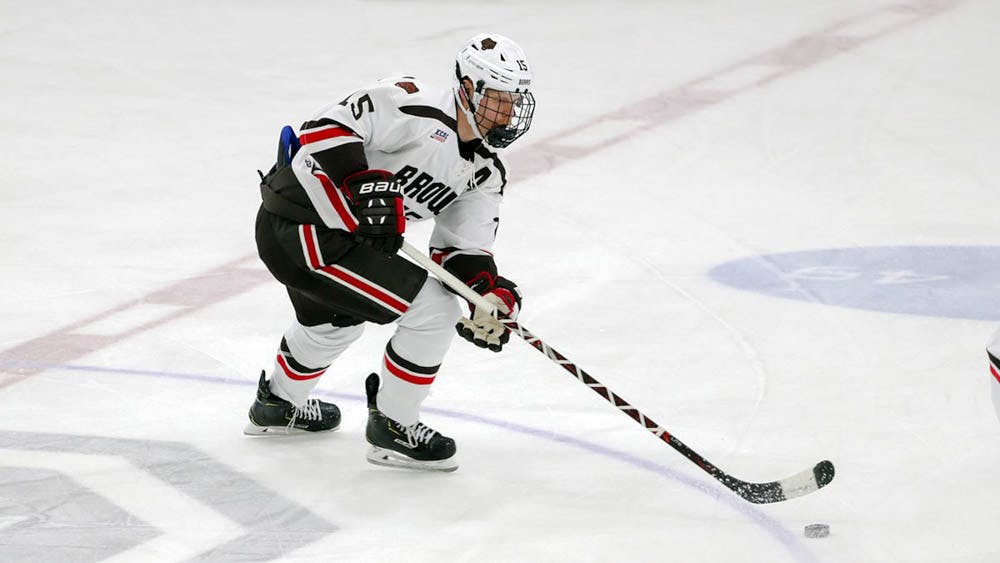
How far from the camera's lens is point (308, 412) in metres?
3.69

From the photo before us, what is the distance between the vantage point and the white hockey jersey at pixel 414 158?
3.31 meters

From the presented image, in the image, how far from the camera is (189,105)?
6.16m

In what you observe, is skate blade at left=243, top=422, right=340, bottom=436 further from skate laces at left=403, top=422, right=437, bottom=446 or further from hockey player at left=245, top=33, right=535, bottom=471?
skate laces at left=403, top=422, right=437, bottom=446

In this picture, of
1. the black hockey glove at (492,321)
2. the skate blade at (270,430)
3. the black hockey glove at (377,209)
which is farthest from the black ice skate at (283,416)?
the black hockey glove at (377,209)

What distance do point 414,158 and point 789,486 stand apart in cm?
103

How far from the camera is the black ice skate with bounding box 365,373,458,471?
3522 mm

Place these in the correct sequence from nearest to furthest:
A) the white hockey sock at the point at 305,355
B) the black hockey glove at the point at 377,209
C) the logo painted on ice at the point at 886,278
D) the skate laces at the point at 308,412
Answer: the black hockey glove at the point at 377,209
the white hockey sock at the point at 305,355
the skate laces at the point at 308,412
the logo painted on ice at the point at 886,278

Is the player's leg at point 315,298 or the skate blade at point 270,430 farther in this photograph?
the skate blade at point 270,430

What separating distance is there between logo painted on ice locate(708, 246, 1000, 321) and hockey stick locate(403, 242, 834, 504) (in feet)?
3.90

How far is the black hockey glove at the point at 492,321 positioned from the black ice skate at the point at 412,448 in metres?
0.27

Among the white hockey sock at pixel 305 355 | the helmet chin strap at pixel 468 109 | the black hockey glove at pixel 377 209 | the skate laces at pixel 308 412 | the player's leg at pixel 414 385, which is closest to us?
the black hockey glove at pixel 377 209

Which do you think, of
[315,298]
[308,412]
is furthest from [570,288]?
[315,298]

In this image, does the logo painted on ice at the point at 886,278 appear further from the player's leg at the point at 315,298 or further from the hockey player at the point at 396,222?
the player's leg at the point at 315,298

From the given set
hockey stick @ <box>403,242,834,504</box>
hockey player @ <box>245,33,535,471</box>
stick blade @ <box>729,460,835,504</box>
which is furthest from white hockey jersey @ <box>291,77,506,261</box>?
stick blade @ <box>729,460,835,504</box>
